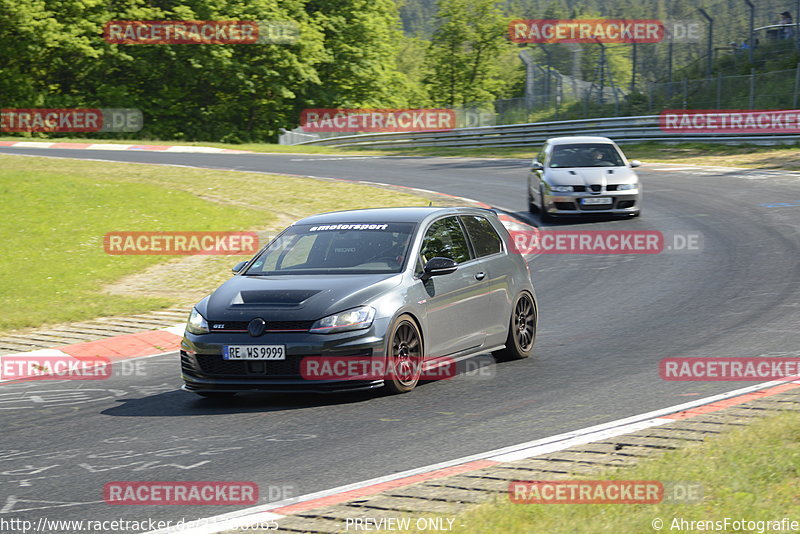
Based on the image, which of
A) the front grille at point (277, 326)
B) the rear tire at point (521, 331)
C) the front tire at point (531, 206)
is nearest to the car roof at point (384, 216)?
the rear tire at point (521, 331)

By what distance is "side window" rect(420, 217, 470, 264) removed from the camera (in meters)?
9.50

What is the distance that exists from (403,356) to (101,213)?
13.5 metres

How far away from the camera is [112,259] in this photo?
56.3 ft

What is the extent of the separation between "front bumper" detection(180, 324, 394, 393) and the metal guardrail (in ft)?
96.2

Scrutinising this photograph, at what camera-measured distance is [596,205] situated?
21.0 meters

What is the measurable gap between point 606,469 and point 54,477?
3271mm

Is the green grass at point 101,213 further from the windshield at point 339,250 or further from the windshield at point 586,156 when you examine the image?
the windshield at point 339,250

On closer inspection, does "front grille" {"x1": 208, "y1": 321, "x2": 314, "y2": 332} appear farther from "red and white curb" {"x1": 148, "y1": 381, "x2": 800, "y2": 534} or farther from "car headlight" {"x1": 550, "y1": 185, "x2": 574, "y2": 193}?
"car headlight" {"x1": 550, "y1": 185, "x2": 574, "y2": 193}

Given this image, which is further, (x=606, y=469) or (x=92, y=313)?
(x=92, y=313)

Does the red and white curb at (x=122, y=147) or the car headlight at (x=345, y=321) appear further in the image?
the red and white curb at (x=122, y=147)

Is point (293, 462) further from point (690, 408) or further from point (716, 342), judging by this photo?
point (716, 342)

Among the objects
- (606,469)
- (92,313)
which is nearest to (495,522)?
(606,469)

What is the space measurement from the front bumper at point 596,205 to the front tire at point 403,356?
1280cm

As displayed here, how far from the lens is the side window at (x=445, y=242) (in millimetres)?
9500
